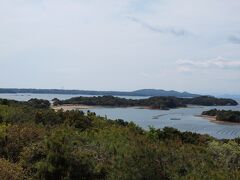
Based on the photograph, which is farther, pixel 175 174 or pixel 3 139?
pixel 3 139

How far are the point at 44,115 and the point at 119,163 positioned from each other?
19.5 meters

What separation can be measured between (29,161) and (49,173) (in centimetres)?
133

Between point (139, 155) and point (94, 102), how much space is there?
10442 centimetres

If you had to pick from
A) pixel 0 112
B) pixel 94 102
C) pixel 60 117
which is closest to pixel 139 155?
pixel 0 112

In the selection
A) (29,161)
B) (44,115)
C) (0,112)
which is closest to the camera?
(29,161)

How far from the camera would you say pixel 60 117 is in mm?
31484

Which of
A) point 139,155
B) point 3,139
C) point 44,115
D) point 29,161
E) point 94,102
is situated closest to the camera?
point 139,155

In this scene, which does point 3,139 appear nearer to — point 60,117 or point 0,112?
point 0,112

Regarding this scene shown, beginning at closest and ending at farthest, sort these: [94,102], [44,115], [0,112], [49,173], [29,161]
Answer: [49,173] < [29,161] < [0,112] < [44,115] < [94,102]

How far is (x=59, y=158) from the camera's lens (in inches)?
496

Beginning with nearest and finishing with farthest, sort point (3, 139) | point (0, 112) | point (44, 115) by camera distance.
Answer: point (3, 139) → point (0, 112) → point (44, 115)

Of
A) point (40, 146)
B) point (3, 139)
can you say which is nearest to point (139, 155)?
point (40, 146)

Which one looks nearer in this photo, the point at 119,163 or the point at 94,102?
the point at 119,163

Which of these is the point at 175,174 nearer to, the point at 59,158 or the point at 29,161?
the point at 59,158
